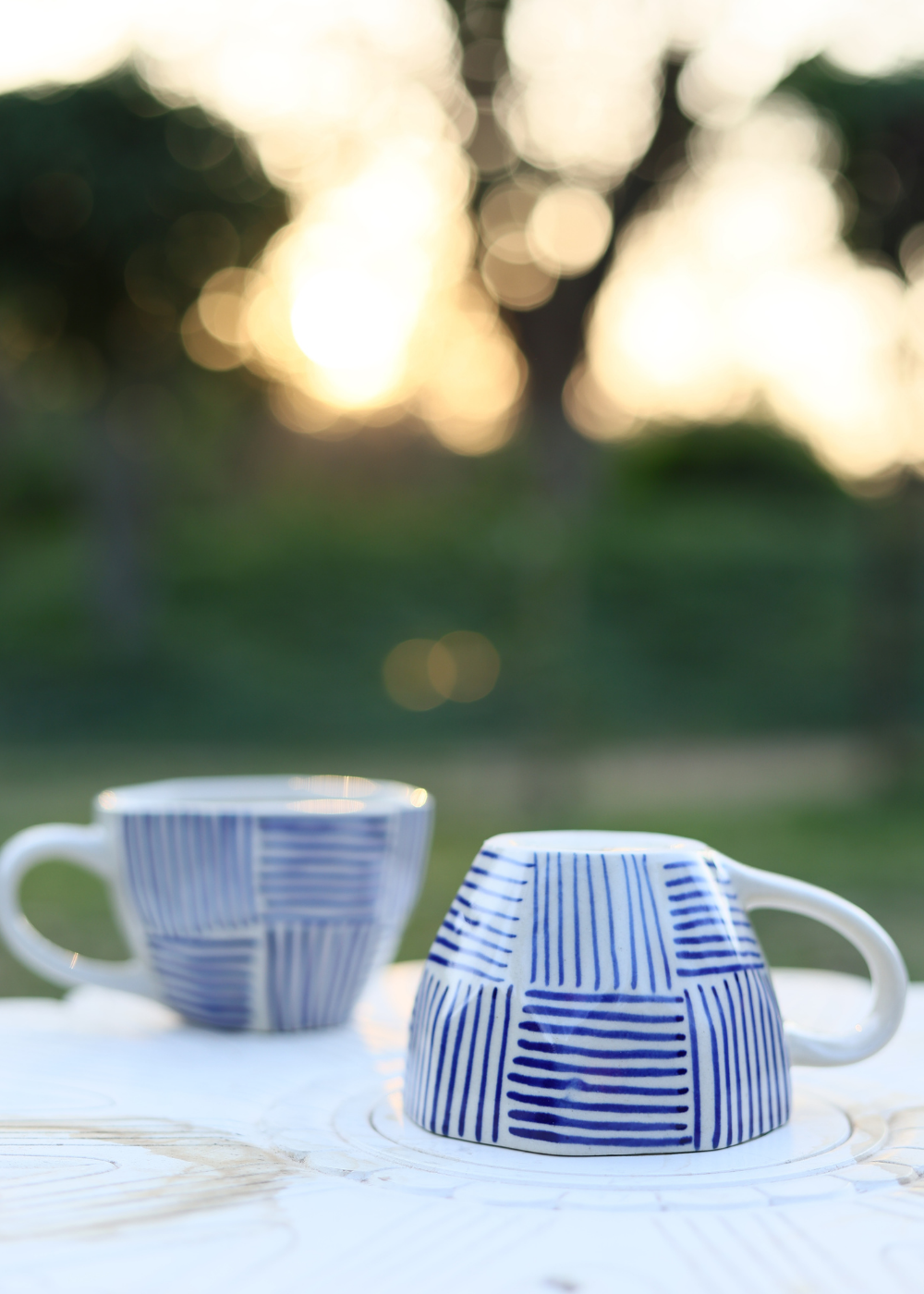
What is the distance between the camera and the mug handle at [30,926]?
0.80 metres

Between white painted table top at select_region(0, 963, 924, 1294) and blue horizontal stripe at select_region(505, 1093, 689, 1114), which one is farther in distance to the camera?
blue horizontal stripe at select_region(505, 1093, 689, 1114)

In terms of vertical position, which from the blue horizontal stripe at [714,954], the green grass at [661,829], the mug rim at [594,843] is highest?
the mug rim at [594,843]

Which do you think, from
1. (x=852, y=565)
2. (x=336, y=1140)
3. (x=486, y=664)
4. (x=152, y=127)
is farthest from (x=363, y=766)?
(x=336, y=1140)

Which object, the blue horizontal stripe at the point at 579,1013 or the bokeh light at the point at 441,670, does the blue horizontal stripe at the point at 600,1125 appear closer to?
the blue horizontal stripe at the point at 579,1013

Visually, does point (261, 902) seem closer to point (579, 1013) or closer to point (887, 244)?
Result: point (579, 1013)

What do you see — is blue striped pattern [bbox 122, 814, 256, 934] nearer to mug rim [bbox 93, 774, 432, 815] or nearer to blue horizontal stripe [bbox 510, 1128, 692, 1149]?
mug rim [bbox 93, 774, 432, 815]

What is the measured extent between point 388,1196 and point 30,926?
0.40 metres

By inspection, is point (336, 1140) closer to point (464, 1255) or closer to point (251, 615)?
point (464, 1255)

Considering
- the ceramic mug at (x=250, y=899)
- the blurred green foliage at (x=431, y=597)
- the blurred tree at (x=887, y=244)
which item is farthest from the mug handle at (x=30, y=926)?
the blurred green foliage at (x=431, y=597)

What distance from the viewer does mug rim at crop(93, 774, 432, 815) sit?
765 mm

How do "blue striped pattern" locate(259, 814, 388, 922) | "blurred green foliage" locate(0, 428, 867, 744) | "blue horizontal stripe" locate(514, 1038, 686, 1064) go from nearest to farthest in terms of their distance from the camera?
"blue horizontal stripe" locate(514, 1038, 686, 1064) → "blue striped pattern" locate(259, 814, 388, 922) → "blurred green foliage" locate(0, 428, 867, 744)

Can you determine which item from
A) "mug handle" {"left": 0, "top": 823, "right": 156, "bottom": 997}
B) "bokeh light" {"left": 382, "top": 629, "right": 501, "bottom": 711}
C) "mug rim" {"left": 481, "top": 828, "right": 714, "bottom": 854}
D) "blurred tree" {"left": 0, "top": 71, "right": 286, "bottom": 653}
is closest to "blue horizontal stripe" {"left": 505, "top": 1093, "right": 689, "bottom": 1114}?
"mug rim" {"left": 481, "top": 828, "right": 714, "bottom": 854}

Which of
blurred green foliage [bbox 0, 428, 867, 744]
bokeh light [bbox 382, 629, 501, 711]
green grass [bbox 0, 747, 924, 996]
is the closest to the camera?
green grass [bbox 0, 747, 924, 996]

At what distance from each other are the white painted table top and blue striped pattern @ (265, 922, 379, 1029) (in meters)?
0.07
